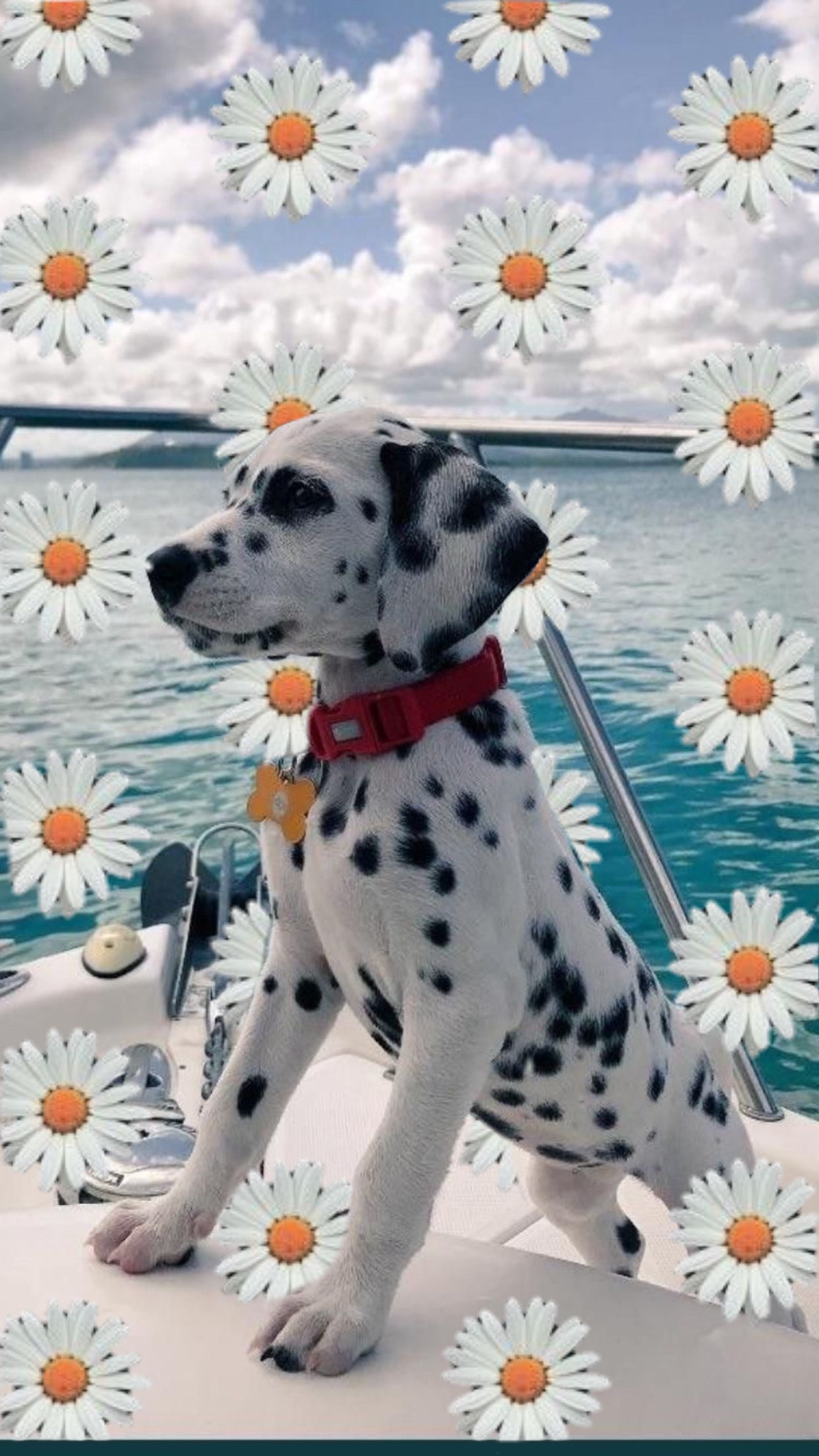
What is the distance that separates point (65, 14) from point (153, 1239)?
0.99 metres

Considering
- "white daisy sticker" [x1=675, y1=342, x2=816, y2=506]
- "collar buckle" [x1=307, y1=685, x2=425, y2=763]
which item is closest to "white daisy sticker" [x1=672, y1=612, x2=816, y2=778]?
"white daisy sticker" [x1=675, y1=342, x2=816, y2=506]

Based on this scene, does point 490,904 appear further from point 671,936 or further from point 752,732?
point 671,936

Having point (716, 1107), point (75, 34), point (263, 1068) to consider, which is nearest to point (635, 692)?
point (716, 1107)

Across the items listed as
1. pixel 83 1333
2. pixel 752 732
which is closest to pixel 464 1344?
pixel 83 1333

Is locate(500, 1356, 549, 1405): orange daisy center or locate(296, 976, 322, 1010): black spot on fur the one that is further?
locate(296, 976, 322, 1010): black spot on fur

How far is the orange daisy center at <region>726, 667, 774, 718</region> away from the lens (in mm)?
1186

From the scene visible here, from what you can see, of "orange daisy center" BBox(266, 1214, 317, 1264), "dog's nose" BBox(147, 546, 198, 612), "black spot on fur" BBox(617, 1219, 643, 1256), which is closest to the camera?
"dog's nose" BBox(147, 546, 198, 612)

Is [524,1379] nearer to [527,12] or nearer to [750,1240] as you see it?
[750,1240]


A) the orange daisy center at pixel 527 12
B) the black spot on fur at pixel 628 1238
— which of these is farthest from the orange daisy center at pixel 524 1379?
the orange daisy center at pixel 527 12

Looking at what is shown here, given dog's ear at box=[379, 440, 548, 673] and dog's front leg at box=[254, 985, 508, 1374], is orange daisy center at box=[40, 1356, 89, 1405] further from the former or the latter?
dog's ear at box=[379, 440, 548, 673]

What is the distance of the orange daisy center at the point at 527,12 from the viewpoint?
1.08 metres

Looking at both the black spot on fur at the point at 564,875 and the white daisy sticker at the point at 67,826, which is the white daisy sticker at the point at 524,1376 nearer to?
the black spot on fur at the point at 564,875

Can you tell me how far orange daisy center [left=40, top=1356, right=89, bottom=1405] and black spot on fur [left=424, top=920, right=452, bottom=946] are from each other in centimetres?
43

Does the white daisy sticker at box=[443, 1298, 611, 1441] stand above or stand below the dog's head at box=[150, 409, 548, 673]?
below
